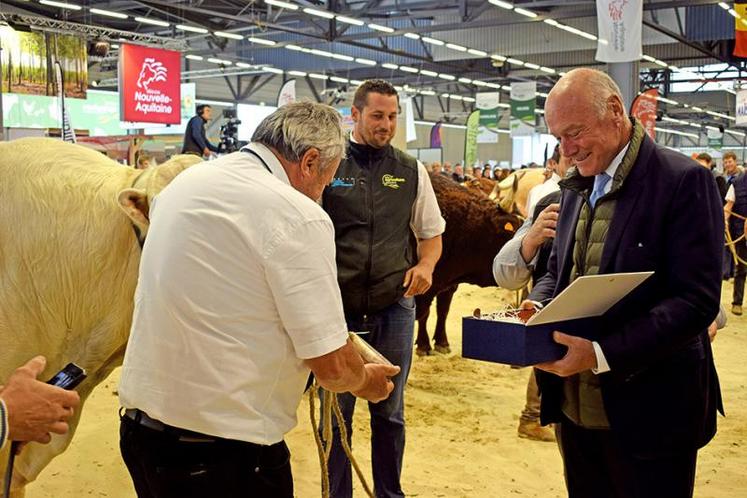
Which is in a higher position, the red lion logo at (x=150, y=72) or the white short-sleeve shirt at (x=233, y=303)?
the red lion logo at (x=150, y=72)

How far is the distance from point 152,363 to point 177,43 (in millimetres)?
19399

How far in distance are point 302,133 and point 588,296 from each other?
2.86 ft

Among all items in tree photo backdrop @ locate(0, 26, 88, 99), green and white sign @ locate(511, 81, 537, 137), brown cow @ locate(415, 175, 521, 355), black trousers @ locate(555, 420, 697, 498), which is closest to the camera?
black trousers @ locate(555, 420, 697, 498)

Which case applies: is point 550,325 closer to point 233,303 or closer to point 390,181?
point 233,303

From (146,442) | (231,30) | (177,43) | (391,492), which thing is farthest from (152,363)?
(231,30)

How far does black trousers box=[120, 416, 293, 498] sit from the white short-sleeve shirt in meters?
0.08

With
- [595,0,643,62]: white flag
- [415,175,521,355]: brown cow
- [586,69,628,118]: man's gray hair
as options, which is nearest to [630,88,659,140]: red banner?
[595,0,643,62]: white flag

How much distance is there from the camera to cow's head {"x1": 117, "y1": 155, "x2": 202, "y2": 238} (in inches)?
105

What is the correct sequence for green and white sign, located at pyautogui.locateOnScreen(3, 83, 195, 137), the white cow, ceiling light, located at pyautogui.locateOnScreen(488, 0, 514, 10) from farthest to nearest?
ceiling light, located at pyautogui.locateOnScreen(488, 0, 514, 10)
green and white sign, located at pyautogui.locateOnScreen(3, 83, 195, 137)
the white cow

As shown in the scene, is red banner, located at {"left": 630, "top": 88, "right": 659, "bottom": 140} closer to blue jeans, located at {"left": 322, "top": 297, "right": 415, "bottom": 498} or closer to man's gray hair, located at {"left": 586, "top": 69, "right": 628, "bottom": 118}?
blue jeans, located at {"left": 322, "top": 297, "right": 415, "bottom": 498}

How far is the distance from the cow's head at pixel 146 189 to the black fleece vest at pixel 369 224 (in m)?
0.79

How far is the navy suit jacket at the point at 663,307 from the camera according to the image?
223 cm

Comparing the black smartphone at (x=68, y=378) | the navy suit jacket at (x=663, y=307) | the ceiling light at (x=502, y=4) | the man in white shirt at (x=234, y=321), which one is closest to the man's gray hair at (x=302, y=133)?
the man in white shirt at (x=234, y=321)

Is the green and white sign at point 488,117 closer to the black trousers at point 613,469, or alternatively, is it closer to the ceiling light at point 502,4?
the ceiling light at point 502,4
